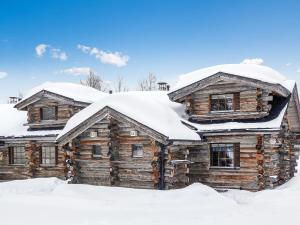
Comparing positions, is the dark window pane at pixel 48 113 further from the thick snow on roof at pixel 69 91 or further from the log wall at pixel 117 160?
the log wall at pixel 117 160

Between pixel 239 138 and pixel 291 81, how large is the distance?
4850 millimetres

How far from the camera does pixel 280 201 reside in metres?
15.1

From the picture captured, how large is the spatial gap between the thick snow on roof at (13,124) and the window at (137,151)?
242 inches

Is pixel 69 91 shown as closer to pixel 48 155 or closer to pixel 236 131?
pixel 48 155

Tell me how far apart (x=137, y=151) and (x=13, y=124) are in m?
10.8

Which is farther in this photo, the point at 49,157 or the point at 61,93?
the point at 49,157

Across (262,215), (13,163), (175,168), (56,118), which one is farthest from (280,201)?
(13,163)

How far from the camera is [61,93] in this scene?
23844 millimetres

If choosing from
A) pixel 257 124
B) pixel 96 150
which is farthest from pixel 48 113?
pixel 257 124

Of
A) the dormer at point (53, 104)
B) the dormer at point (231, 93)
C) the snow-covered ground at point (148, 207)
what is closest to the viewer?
the snow-covered ground at point (148, 207)

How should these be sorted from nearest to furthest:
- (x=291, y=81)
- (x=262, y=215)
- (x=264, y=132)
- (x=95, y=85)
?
(x=262, y=215) < (x=264, y=132) < (x=291, y=81) < (x=95, y=85)

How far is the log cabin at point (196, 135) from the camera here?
17984 millimetres

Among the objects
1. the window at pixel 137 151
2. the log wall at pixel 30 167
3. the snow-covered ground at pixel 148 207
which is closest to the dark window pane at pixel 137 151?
the window at pixel 137 151

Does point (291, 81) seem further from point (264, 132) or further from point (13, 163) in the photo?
point (13, 163)
